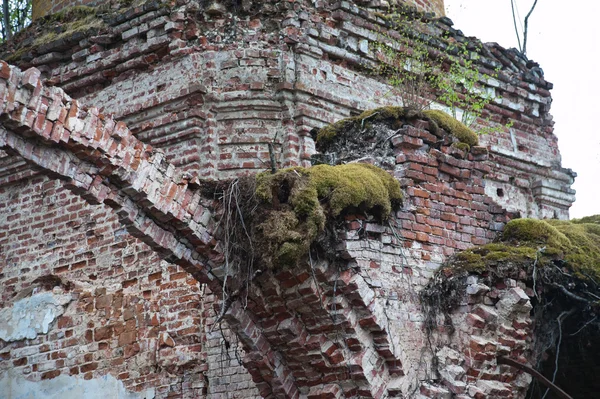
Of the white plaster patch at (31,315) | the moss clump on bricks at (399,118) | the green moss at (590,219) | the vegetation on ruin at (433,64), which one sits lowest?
the white plaster patch at (31,315)

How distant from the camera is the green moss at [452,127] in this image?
689cm

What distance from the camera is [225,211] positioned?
19.1ft

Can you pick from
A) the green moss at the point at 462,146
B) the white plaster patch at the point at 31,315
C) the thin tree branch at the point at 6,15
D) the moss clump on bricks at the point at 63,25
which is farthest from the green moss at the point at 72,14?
the thin tree branch at the point at 6,15

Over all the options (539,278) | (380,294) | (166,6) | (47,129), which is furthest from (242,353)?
(166,6)

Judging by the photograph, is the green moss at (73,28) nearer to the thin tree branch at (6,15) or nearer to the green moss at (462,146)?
the green moss at (462,146)

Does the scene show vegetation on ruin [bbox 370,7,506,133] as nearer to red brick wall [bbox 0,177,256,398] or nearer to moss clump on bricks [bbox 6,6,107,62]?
moss clump on bricks [bbox 6,6,107,62]

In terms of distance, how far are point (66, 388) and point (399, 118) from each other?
4.12 metres

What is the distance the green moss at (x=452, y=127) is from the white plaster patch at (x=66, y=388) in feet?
11.4

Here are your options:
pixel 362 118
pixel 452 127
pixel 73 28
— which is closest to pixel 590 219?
pixel 452 127

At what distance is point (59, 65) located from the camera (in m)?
9.21

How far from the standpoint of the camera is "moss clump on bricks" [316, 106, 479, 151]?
22.0 ft

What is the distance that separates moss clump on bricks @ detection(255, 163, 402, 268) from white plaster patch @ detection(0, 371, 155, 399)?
2790mm

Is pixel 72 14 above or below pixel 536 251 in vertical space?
above

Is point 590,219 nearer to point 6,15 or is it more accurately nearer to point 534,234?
point 534,234
